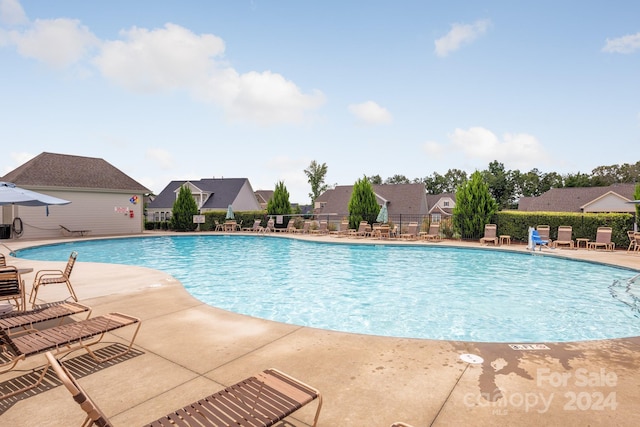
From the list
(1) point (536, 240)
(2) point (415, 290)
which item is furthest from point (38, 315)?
(1) point (536, 240)

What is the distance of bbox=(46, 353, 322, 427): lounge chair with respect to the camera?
1.90m

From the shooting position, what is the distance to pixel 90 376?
347 centimetres

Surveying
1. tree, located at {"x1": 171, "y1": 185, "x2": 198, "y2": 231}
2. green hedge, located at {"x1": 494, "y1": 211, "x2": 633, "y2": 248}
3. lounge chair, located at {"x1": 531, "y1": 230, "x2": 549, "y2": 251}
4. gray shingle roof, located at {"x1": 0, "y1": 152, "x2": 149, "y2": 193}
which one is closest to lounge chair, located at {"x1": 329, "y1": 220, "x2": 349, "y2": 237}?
green hedge, located at {"x1": 494, "y1": 211, "x2": 633, "y2": 248}

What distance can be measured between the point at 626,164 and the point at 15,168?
10552cm

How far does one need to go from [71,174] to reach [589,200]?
172ft

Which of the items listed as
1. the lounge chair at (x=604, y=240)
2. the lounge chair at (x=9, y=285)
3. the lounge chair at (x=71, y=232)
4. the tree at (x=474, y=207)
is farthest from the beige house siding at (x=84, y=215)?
the lounge chair at (x=604, y=240)

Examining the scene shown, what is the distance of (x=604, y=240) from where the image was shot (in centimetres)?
1588

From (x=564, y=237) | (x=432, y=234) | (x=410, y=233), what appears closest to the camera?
(x=564, y=237)

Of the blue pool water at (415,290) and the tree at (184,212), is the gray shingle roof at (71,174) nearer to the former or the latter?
the tree at (184,212)

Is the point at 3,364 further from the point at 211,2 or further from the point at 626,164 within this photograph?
the point at 626,164

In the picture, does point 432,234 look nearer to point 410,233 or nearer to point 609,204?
point 410,233

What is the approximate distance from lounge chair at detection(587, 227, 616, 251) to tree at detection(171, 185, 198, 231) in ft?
88.0

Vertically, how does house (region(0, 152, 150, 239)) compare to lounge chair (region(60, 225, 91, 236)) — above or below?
above

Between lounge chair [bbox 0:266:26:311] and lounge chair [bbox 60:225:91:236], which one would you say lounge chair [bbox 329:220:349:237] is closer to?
lounge chair [bbox 60:225:91:236]
